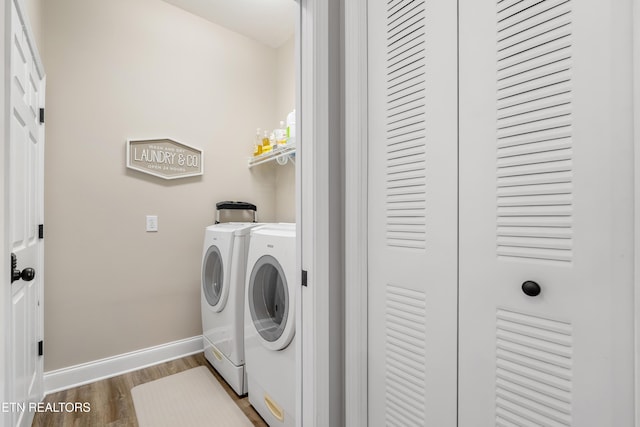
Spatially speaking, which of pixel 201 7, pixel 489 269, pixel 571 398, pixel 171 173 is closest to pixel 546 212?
pixel 489 269

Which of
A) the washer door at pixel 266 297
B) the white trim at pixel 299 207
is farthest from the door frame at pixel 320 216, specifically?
the washer door at pixel 266 297

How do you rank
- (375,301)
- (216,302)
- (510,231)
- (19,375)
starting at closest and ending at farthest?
(510,231) → (375,301) → (19,375) → (216,302)

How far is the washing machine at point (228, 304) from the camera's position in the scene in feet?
6.07

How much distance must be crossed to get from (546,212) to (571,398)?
397 mm

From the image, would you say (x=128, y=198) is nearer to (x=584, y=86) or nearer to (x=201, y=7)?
(x=201, y=7)

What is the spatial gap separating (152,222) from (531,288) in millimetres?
2387

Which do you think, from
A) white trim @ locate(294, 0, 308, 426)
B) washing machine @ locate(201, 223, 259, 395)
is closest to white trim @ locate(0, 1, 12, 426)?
white trim @ locate(294, 0, 308, 426)

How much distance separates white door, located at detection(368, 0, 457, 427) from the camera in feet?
2.86

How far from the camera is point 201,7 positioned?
2432 millimetres

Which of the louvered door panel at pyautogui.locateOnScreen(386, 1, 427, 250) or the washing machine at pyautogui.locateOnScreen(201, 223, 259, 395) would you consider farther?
the washing machine at pyautogui.locateOnScreen(201, 223, 259, 395)

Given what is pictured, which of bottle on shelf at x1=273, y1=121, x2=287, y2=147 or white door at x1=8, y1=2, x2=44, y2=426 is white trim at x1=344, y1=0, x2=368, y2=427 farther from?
bottle on shelf at x1=273, y1=121, x2=287, y2=147

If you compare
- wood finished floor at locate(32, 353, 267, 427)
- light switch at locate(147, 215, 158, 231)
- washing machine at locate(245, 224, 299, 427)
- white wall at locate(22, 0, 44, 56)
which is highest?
white wall at locate(22, 0, 44, 56)

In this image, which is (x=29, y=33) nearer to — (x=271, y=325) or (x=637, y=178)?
(x=271, y=325)

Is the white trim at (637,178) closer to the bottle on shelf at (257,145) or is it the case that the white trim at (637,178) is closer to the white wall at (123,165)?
the bottle on shelf at (257,145)
